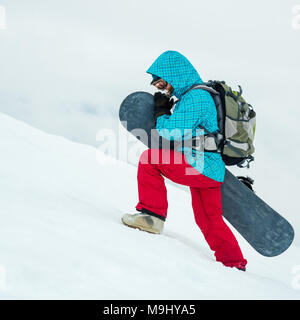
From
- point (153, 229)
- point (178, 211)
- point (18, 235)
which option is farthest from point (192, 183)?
point (178, 211)

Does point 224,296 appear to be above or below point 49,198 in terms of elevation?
below

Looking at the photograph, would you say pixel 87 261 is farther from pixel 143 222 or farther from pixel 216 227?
pixel 216 227

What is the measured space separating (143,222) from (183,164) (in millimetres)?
699

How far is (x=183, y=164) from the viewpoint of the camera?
3527 millimetres

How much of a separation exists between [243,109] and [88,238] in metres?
1.97

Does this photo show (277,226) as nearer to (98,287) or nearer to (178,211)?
(98,287)

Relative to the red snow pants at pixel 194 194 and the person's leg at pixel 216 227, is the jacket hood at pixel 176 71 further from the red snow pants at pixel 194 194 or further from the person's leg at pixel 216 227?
the person's leg at pixel 216 227

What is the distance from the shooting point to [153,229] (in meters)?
3.68

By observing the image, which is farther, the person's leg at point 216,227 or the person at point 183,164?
the person's leg at point 216,227

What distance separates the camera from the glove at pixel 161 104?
360 centimetres

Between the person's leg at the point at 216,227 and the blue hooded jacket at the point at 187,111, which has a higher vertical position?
the blue hooded jacket at the point at 187,111

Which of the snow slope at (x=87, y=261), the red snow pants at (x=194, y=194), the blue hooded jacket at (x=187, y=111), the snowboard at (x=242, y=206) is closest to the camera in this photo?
the snow slope at (x=87, y=261)

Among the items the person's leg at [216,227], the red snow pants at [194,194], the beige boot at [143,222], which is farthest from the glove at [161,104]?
the beige boot at [143,222]
